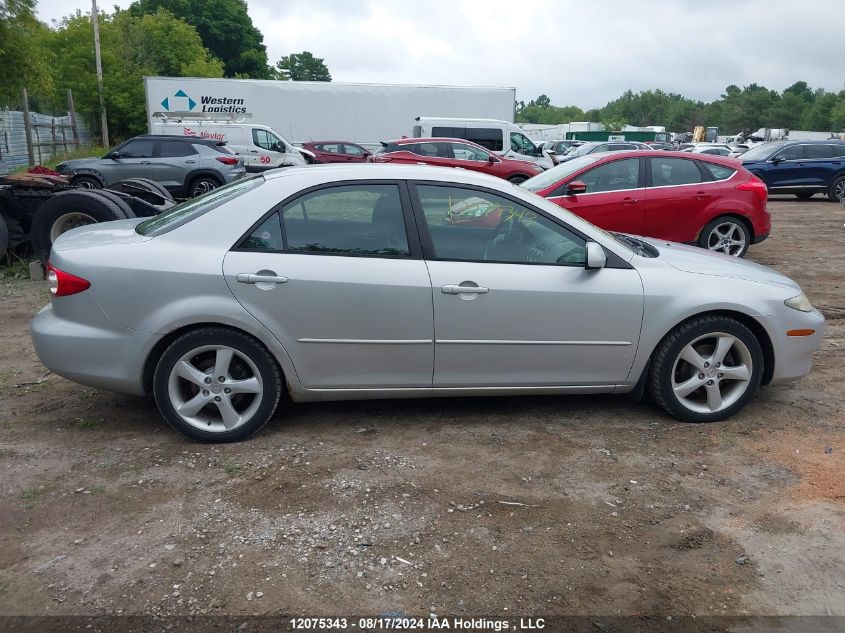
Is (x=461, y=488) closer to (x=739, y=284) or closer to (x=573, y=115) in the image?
(x=739, y=284)

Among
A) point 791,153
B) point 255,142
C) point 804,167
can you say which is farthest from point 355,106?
point 804,167

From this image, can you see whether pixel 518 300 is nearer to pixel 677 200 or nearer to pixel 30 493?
pixel 30 493

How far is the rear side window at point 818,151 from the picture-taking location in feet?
59.6

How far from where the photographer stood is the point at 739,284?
4.34 meters

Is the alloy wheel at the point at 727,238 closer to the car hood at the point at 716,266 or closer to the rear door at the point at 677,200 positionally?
the rear door at the point at 677,200

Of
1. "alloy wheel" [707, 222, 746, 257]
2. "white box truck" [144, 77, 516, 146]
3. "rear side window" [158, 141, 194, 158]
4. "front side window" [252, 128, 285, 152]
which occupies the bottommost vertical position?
"alloy wheel" [707, 222, 746, 257]

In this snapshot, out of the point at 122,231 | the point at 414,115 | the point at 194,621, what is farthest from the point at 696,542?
the point at 414,115

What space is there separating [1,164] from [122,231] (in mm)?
5472

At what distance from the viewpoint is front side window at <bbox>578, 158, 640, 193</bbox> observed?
8.87 m

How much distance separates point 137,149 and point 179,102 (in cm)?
1028

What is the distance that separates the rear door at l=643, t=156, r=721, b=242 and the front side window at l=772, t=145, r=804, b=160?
11.1m

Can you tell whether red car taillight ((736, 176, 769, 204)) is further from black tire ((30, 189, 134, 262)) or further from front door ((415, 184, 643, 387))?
black tire ((30, 189, 134, 262))

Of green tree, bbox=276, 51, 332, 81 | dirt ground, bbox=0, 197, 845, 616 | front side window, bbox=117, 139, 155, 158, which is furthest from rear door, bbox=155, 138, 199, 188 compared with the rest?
green tree, bbox=276, 51, 332, 81

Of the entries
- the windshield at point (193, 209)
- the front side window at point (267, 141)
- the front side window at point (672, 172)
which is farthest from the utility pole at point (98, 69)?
the windshield at point (193, 209)
